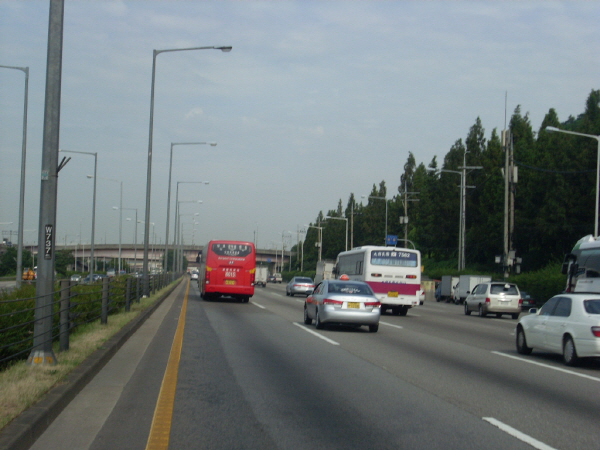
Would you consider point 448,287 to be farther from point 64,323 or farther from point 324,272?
point 64,323

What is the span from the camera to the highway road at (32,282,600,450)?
24.5 ft

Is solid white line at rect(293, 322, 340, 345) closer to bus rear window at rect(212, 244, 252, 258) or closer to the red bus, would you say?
the red bus

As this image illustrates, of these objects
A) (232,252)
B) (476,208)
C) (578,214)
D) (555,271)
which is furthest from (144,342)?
(476,208)

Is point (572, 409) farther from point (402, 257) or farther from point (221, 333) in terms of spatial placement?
point (402, 257)

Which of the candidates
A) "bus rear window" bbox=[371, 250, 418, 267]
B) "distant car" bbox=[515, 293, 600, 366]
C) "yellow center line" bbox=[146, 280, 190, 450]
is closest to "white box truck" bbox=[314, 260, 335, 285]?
"bus rear window" bbox=[371, 250, 418, 267]

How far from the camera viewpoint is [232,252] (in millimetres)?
38531

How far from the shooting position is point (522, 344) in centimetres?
1638

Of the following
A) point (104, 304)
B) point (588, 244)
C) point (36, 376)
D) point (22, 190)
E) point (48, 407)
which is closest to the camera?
point (48, 407)

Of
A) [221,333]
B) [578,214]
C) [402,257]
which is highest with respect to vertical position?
[578,214]

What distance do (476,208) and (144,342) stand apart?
2939 inches

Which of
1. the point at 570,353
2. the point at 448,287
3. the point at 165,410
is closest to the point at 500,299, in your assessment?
the point at 570,353

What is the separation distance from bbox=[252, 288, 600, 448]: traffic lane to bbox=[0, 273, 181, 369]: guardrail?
559 cm

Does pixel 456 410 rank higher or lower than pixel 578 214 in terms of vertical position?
lower

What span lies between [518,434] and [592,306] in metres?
7.23
